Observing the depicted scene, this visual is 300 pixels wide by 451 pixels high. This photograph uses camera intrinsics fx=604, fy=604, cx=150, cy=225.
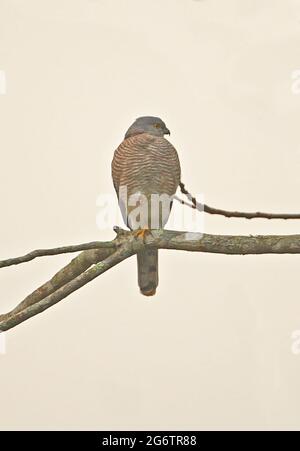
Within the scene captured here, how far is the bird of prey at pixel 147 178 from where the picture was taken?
455 cm

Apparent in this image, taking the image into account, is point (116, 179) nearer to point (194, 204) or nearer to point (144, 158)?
point (144, 158)

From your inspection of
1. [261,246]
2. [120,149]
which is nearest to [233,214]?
[261,246]

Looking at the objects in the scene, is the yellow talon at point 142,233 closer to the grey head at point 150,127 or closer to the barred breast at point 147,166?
the barred breast at point 147,166

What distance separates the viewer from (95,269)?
3.50 m

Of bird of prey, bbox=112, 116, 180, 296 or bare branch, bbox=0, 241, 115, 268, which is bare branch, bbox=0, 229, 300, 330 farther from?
bird of prey, bbox=112, 116, 180, 296

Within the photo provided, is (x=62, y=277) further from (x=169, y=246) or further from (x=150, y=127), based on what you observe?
(x=150, y=127)

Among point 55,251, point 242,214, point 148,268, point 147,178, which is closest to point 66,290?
point 55,251

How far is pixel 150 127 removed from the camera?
15.5 feet

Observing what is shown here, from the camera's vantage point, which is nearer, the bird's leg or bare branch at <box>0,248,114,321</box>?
the bird's leg

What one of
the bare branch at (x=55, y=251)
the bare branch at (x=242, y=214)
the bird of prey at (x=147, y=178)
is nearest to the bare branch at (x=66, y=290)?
the bare branch at (x=55, y=251)

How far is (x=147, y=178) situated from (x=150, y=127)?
17.5 inches

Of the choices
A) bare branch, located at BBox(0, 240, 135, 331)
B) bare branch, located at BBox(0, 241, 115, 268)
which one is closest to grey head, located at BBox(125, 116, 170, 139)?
bare branch, located at BBox(0, 240, 135, 331)

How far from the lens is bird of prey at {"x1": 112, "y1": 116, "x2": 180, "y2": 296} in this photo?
455 cm

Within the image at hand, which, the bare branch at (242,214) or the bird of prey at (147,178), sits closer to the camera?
the bare branch at (242,214)
